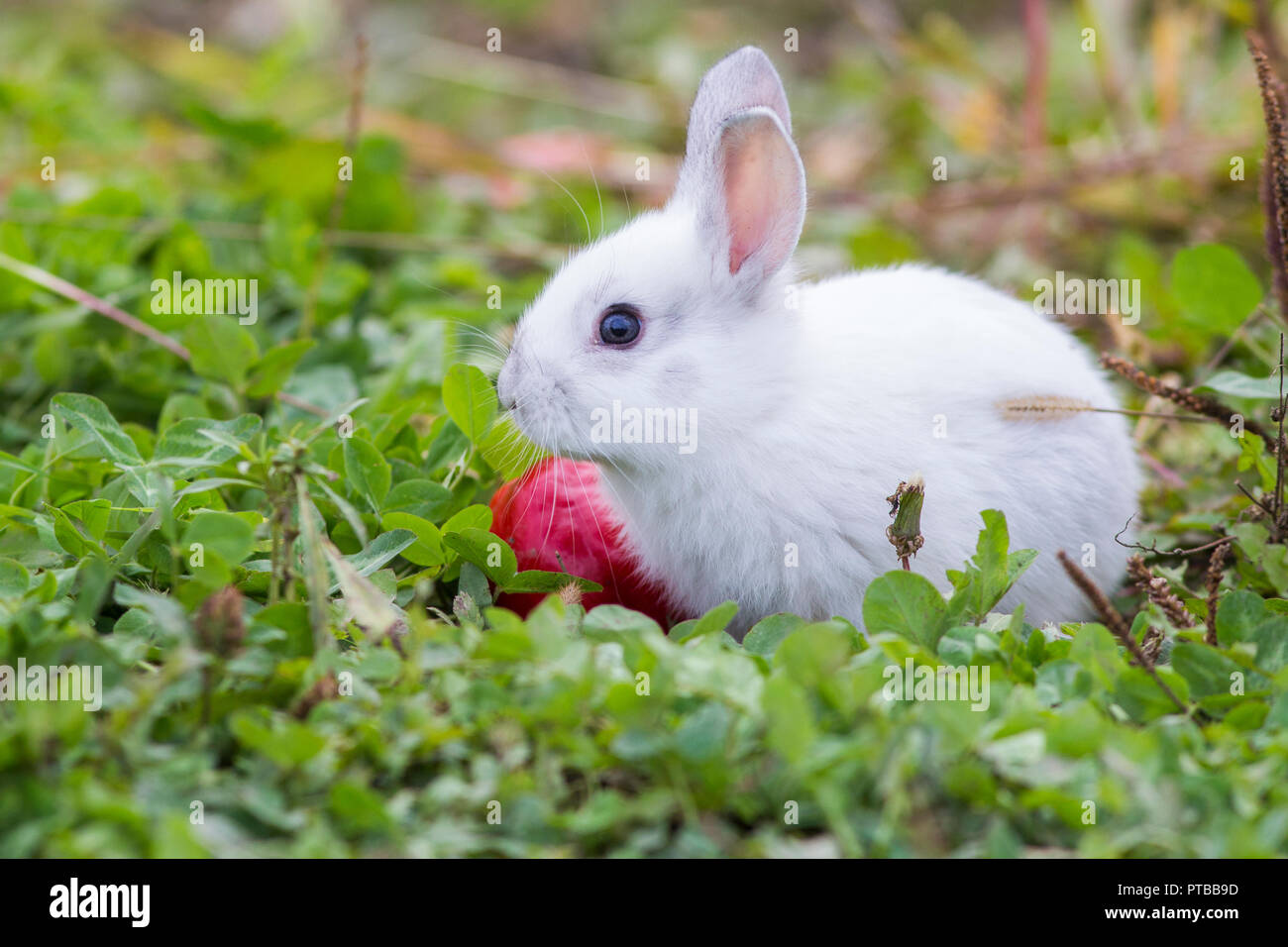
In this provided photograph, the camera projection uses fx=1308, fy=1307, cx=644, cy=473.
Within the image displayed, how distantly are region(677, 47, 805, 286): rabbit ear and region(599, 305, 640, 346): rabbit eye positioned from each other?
276mm

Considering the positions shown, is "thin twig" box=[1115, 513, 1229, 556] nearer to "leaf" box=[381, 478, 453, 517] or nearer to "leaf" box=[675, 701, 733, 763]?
"leaf" box=[675, 701, 733, 763]

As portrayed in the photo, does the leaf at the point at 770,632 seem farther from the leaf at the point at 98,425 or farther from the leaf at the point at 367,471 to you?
the leaf at the point at 98,425

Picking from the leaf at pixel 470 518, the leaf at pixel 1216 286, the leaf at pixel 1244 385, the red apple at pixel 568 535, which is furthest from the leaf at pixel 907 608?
the leaf at pixel 1216 286

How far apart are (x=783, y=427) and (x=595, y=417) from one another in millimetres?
472

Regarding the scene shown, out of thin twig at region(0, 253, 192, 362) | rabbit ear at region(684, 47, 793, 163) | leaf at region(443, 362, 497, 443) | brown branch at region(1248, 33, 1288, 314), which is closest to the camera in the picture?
brown branch at region(1248, 33, 1288, 314)

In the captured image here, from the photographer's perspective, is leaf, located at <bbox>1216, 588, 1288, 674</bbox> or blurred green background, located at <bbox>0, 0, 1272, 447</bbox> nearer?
leaf, located at <bbox>1216, 588, 1288, 674</bbox>

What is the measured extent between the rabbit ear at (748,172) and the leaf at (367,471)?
0.99m

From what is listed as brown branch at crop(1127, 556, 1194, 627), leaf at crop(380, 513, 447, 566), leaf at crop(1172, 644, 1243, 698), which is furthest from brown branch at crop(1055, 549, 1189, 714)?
leaf at crop(380, 513, 447, 566)

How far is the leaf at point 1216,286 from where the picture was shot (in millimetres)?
3697

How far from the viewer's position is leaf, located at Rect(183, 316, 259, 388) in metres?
3.46

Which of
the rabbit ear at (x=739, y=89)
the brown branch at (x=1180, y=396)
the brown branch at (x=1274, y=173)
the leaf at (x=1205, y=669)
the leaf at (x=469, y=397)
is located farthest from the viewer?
the rabbit ear at (x=739, y=89)

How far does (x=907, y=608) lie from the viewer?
2.77 m

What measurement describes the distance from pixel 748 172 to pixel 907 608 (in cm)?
121

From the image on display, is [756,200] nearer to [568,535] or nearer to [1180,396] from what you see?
[568,535]
